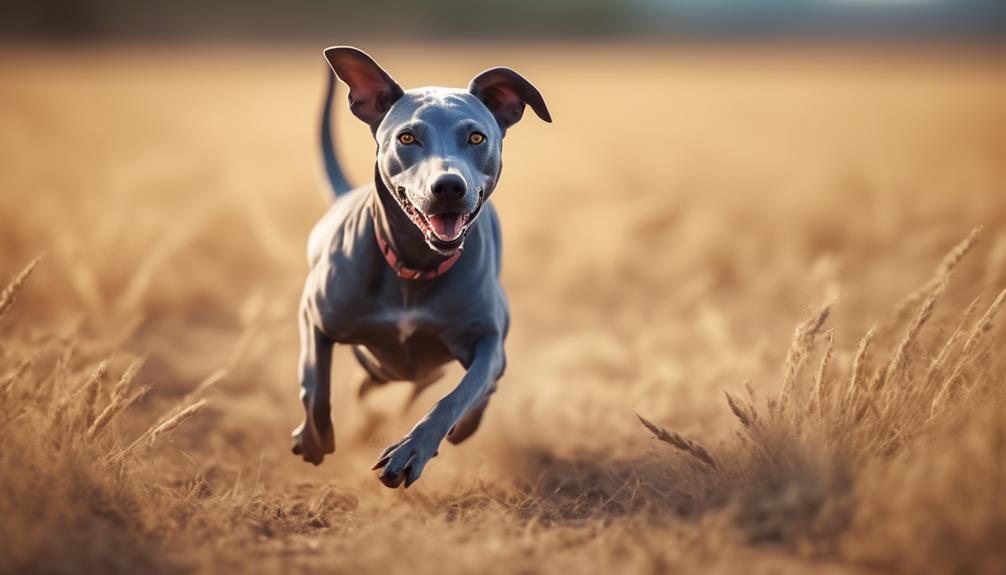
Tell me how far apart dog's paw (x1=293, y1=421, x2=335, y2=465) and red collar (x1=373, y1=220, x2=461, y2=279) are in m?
0.81

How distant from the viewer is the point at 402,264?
13.3ft

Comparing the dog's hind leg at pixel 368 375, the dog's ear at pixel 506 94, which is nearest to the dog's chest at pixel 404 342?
the dog's hind leg at pixel 368 375

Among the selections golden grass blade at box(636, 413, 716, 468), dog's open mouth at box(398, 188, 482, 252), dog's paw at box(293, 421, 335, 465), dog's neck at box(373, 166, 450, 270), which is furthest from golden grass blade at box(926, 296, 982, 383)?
dog's paw at box(293, 421, 335, 465)

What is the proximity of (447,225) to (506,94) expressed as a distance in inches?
36.7

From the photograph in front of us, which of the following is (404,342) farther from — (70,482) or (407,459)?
(70,482)

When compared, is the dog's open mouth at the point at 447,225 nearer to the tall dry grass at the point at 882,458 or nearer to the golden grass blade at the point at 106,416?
the tall dry grass at the point at 882,458

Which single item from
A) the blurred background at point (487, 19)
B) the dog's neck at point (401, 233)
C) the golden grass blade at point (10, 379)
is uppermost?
the blurred background at point (487, 19)

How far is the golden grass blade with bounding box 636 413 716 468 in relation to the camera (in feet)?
11.6

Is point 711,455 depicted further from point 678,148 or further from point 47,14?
point 47,14

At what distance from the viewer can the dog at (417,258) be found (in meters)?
3.63

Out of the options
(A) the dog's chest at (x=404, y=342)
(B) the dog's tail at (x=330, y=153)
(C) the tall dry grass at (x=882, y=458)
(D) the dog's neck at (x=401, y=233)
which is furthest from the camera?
(B) the dog's tail at (x=330, y=153)

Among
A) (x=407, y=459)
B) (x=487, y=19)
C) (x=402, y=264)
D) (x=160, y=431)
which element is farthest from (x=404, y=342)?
(x=487, y=19)

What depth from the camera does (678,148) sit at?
1457cm

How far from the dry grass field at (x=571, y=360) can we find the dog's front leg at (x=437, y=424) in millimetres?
201
